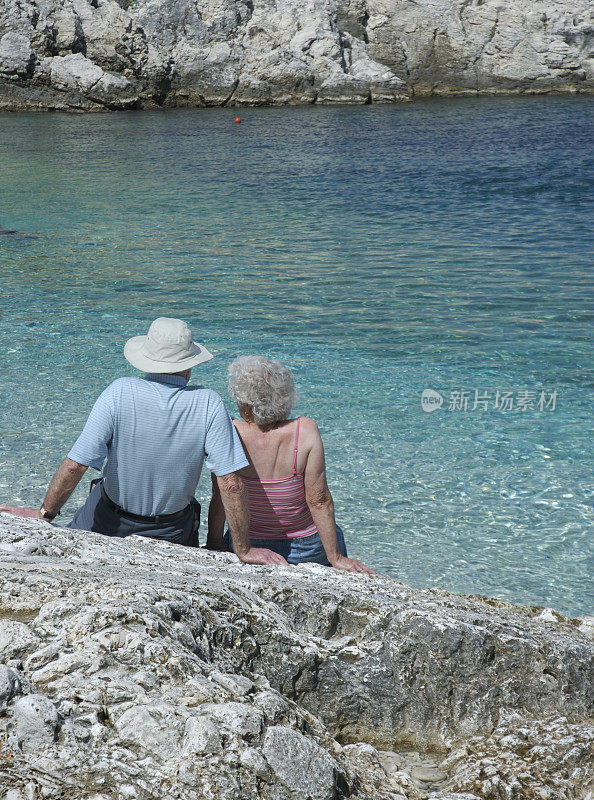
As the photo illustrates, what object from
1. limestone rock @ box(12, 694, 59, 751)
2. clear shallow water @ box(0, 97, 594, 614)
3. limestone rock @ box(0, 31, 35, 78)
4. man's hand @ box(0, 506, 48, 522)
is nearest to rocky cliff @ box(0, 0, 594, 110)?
limestone rock @ box(0, 31, 35, 78)

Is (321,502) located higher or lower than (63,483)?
lower

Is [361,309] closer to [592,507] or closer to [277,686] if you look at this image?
[592,507]

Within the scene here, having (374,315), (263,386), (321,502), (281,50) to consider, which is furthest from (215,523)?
(281,50)

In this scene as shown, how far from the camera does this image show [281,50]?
141 ft

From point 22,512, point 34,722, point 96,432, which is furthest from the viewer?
point 22,512

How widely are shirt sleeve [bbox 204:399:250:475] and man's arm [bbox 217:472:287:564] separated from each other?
51 millimetres

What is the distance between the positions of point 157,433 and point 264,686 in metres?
1.66

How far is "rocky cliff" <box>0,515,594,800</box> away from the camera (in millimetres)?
1810

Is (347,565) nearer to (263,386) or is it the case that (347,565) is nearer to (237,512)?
(237,512)

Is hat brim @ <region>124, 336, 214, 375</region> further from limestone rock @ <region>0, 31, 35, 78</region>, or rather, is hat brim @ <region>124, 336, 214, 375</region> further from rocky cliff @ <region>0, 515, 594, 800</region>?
limestone rock @ <region>0, 31, 35, 78</region>

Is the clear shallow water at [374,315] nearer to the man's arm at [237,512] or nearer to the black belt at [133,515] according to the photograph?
the man's arm at [237,512]

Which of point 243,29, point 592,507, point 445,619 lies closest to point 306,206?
point 592,507

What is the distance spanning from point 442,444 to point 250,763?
17.7ft

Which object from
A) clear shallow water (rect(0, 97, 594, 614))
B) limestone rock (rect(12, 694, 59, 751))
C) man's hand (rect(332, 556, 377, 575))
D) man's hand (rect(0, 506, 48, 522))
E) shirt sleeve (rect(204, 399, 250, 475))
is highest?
limestone rock (rect(12, 694, 59, 751))
